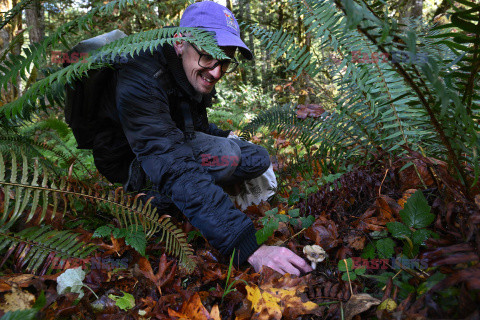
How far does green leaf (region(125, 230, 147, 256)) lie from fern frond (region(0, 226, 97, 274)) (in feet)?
0.72

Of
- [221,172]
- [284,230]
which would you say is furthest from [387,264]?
[221,172]

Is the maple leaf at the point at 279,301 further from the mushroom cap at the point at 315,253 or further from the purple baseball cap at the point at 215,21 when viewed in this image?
the purple baseball cap at the point at 215,21

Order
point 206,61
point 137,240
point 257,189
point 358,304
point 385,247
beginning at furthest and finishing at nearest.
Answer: point 257,189 → point 206,61 → point 137,240 → point 385,247 → point 358,304

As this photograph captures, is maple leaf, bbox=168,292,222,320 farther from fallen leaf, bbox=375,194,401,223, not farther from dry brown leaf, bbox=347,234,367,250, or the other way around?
fallen leaf, bbox=375,194,401,223

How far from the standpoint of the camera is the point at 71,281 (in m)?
1.35

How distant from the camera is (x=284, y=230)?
2.02 metres

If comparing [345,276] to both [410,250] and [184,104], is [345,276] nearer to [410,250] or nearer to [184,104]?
[410,250]

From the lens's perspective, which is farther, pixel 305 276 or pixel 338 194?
pixel 338 194

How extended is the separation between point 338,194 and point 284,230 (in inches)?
17.6

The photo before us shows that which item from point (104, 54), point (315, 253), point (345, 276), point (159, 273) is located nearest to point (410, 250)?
point (345, 276)

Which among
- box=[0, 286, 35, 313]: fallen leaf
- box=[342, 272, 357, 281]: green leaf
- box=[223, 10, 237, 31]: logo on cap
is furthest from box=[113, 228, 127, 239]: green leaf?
box=[223, 10, 237, 31]: logo on cap

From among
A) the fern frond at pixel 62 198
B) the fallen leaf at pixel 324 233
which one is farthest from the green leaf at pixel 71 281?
the fallen leaf at pixel 324 233

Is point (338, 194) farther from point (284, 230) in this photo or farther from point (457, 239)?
point (457, 239)

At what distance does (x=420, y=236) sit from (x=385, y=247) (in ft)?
0.58
